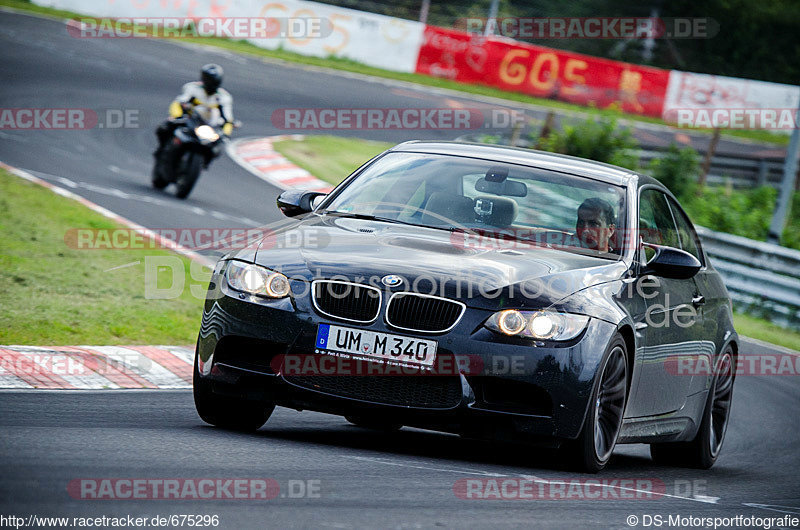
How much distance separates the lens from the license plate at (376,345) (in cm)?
574

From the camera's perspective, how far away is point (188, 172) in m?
17.3

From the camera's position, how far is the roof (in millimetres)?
Result: 7250

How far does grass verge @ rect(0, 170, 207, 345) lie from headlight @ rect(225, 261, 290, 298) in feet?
8.58

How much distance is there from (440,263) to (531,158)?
157 centimetres

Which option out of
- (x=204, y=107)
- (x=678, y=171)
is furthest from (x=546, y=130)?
(x=204, y=107)

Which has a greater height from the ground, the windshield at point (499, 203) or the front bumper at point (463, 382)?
the windshield at point (499, 203)

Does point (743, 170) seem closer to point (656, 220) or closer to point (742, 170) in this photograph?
point (742, 170)

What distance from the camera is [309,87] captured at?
98.2 ft

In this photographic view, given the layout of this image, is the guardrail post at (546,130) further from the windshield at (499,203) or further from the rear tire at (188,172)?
the windshield at (499,203)

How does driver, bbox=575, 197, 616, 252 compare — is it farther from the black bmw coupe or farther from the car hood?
the car hood

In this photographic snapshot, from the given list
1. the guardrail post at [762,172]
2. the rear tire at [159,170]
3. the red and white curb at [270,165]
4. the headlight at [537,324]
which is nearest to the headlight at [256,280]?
the headlight at [537,324]

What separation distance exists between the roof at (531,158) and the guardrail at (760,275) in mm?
11444

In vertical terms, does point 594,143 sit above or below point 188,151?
below

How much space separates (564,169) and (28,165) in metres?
12.0
